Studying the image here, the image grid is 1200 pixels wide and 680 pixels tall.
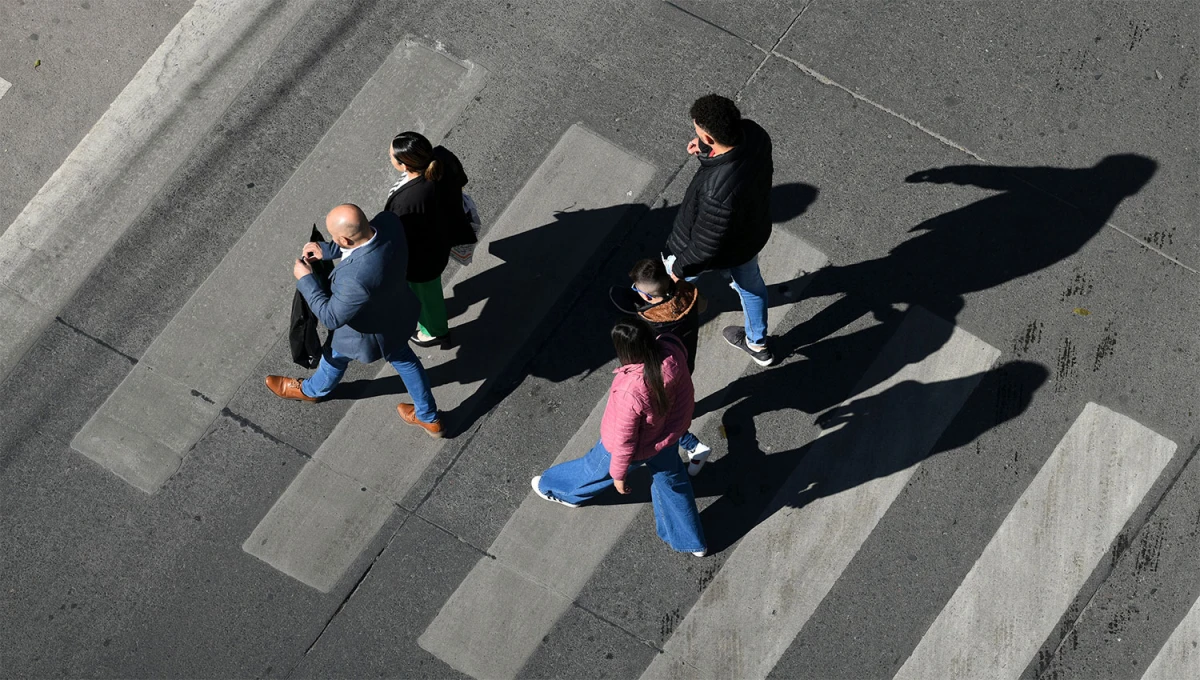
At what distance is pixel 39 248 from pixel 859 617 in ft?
20.1

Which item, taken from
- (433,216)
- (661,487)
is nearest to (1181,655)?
(661,487)

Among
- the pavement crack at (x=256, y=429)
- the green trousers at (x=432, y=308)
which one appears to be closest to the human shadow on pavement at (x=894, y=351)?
the green trousers at (x=432, y=308)

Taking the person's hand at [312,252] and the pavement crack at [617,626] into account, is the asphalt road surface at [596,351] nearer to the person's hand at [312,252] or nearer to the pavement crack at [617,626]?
the pavement crack at [617,626]

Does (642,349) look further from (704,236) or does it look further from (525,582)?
(525,582)

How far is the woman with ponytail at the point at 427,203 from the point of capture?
219 inches

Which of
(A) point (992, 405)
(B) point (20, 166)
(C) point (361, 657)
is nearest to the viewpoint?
(C) point (361, 657)

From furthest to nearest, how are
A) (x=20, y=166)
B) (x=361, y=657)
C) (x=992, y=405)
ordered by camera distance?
(x=20, y=166) < (x=992, y=405) < (x=361, y=657)

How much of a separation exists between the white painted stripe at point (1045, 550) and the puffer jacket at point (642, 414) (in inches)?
93.8

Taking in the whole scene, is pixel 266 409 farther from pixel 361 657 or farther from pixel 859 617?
pixel 859 617

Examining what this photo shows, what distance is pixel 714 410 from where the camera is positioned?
688 cm

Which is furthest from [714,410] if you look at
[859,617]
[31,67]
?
[31,67]

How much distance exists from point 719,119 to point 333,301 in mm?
2257

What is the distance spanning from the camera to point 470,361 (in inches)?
275

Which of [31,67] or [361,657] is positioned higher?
[31,67]
